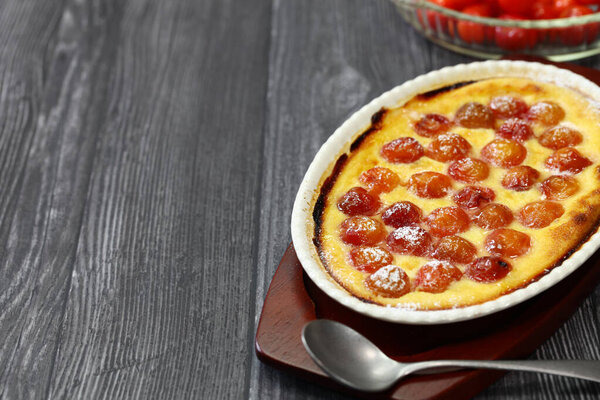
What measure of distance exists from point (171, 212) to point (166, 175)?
15cm

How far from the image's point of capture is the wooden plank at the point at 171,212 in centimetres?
161

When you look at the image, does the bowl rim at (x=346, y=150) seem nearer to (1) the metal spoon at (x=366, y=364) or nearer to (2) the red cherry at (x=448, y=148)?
(1) the metal spoon at (x=366, y=364)

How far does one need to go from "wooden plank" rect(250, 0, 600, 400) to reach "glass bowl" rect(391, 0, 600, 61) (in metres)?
0.06

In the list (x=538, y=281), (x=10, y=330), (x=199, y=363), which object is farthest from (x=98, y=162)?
(x=538, y=281)

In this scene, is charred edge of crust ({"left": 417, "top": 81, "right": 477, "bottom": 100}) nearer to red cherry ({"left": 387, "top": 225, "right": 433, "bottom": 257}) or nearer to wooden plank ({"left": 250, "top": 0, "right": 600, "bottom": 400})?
wooden plank ({"left": 250, "top": 0, "right": 600, "bottom": 400})

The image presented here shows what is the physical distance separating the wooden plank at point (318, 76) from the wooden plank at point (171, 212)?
0.14 feet

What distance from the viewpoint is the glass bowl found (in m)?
2.09

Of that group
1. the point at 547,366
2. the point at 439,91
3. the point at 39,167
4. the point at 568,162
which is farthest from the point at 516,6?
the point at 39,167

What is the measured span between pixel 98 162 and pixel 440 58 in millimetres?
1021

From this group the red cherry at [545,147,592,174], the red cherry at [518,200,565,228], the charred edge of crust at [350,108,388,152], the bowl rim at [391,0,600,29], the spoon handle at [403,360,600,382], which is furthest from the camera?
the bowl rim at [391,0,600,29]

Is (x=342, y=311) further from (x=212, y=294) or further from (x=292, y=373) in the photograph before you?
(x=212, y=294)

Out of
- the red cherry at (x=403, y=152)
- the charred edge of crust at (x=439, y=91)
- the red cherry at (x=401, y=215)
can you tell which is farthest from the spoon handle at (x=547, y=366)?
the charred edge of crust at (x=439, y=91)

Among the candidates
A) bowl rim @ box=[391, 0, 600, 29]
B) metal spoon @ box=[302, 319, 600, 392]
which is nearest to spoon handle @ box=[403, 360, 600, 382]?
metal spoon @ box=[302, 319, 600, 392]

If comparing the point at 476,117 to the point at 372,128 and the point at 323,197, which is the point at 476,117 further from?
the point at 323,197
